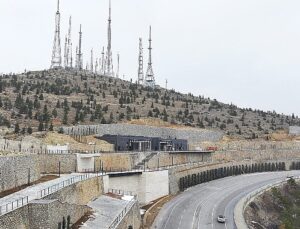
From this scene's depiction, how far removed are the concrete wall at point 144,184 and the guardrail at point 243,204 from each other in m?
9.94

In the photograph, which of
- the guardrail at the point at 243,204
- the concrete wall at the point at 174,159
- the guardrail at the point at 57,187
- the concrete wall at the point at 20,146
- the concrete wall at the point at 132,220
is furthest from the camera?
the concrete wall at the point at 174,159

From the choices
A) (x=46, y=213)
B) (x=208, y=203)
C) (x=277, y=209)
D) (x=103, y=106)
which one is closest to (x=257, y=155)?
(x=277, y=209)

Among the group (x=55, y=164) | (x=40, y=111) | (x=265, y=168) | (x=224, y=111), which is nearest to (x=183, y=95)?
(x=224, y=111)

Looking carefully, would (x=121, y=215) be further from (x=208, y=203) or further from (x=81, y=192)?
(x=208, y=203)

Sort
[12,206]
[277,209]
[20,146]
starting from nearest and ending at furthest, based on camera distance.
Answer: [12,206] < [20,146] < [277,209]

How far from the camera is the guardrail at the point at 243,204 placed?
5185 cm

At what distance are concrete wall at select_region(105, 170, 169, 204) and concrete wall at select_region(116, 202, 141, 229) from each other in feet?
34.3

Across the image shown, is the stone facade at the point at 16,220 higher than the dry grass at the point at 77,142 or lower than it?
lower

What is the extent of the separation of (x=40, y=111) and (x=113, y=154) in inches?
1335

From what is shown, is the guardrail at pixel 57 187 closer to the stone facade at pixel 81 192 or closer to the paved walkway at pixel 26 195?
the paved walkway at pixel 26 195

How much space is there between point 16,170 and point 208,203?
93.0 feet

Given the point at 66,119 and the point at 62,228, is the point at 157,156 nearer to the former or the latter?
the point at 66,119

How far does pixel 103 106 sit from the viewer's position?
108 meters

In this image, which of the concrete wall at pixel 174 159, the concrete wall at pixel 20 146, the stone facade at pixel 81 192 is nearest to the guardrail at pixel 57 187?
the stone facade at pixel 81 192
